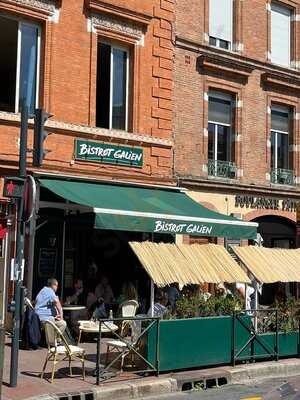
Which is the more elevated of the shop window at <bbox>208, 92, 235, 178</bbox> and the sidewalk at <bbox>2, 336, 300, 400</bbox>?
the shop window at <bbox>208, 92, 235, 178</bbox>

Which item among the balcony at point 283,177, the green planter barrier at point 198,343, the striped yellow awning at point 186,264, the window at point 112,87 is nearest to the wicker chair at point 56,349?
the green planter barrier at point 198,343

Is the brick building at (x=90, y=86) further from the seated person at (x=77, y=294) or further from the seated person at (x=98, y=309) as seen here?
the seated person at (x=98, y=309)

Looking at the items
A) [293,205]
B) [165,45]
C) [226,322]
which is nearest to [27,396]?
[226,322]

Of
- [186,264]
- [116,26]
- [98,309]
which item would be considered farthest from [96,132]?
[186,264]

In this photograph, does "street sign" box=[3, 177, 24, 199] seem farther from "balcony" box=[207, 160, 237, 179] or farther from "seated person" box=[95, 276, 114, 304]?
"balcony" box=[207, 160, 237, 179]

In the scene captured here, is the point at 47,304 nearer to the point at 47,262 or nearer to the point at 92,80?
the point at 47,262

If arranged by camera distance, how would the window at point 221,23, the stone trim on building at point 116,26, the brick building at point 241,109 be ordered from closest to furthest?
the stone trim on building at point 116,26 < the brick building at point 241,109 < the window at point 221,23

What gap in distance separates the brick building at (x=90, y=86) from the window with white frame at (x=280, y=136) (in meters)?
4.60

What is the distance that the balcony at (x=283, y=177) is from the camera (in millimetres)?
19844

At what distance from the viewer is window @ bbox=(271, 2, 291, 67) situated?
66.4 feet

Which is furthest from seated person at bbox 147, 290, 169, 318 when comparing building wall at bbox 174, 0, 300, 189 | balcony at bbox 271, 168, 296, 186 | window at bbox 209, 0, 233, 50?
window at bbox 209, 0, 233, 50

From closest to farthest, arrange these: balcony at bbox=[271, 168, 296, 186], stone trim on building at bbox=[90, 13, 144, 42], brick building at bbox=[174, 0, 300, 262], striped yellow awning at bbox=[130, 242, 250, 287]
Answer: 1. striped yellow awning at bbox=[130, 242, 250, 287]
2. stone trim on building at bbox=[90, 13, 144, 42]
3. brick building at bbox=[174, 0, 300, 262]
4. balcony at bbox=[271, 168, 296, 186]

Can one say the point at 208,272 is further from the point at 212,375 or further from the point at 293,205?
the point at 293,205

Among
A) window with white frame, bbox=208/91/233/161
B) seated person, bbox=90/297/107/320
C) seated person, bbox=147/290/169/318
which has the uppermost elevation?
window with white frame, bbox=208/91/233/161
